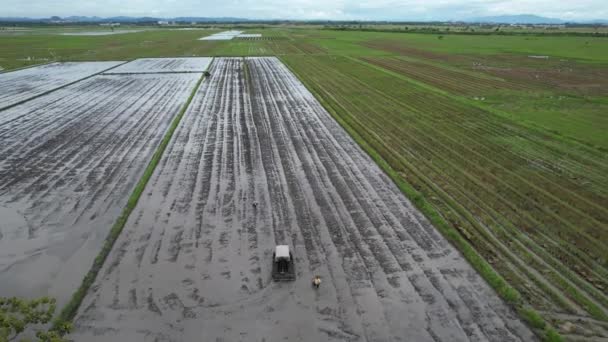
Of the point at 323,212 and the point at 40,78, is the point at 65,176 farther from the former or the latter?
the point at 40,78

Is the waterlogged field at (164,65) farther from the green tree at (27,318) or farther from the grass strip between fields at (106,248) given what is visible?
the green tree at (27,318)

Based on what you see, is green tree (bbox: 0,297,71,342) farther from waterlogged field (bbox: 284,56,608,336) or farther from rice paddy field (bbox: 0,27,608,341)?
waterlogged field (bbox: 284,56,608,336)

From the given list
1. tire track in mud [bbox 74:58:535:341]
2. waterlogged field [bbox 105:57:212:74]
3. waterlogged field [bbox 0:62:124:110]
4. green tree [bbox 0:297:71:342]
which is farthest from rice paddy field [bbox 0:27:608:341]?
waterlogged field [bbox 105:57:212:74]

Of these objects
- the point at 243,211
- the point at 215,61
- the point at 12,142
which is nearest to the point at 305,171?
the point at 243,211

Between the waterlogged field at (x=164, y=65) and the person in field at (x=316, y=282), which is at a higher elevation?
the waterlogged field at (x=164, y=65)

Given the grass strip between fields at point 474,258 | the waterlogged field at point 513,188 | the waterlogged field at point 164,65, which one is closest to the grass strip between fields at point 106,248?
the grass strip between fields at point 474,258

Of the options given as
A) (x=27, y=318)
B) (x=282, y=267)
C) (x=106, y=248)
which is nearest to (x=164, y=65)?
(x=106, y=248)

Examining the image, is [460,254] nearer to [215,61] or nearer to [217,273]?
[217,273]
